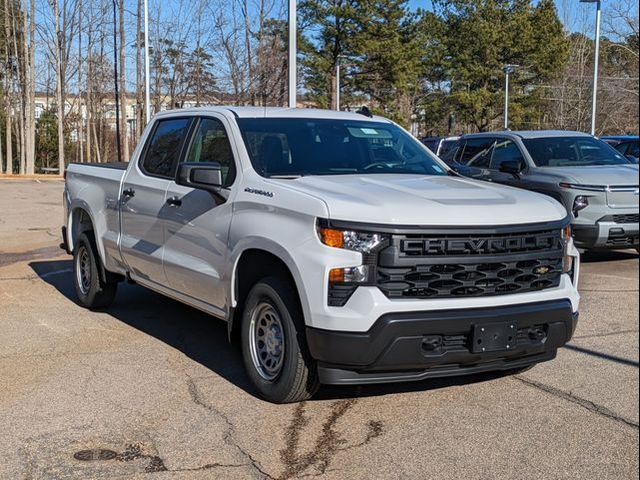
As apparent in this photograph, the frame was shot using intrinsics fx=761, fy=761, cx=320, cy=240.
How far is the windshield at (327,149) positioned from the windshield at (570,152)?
5.30m

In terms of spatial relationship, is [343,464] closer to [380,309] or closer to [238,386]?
[380,309]

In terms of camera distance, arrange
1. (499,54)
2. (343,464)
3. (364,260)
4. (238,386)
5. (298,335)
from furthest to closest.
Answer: (499,54) < (238,386) < (298,335) < (364,260) < (343,464)

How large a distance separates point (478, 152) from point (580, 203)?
3457mm

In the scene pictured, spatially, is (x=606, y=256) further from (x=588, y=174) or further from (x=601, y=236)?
(x=601, y=236)

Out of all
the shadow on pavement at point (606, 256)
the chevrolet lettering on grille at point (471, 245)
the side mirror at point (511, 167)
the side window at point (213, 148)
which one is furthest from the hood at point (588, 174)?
the side window at point (213, 148)

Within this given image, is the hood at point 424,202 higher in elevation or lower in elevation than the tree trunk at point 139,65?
lower

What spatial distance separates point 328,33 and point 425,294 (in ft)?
125

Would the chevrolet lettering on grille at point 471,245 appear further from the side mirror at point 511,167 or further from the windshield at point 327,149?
the side mirror at point 511,167

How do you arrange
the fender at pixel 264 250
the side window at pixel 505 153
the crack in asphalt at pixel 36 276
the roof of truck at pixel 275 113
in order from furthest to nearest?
the side window at pixel 505 153, the crack in asphalt at pixel 36 276, the roof of truck at pixel 275 113, the fender at pixel 264 250

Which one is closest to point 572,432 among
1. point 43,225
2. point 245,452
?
point 245,452

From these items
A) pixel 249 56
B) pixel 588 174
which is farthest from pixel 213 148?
pixel 249 56

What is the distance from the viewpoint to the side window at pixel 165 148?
6.42 meters

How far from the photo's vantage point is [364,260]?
4.32m

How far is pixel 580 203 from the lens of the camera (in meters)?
9.37
